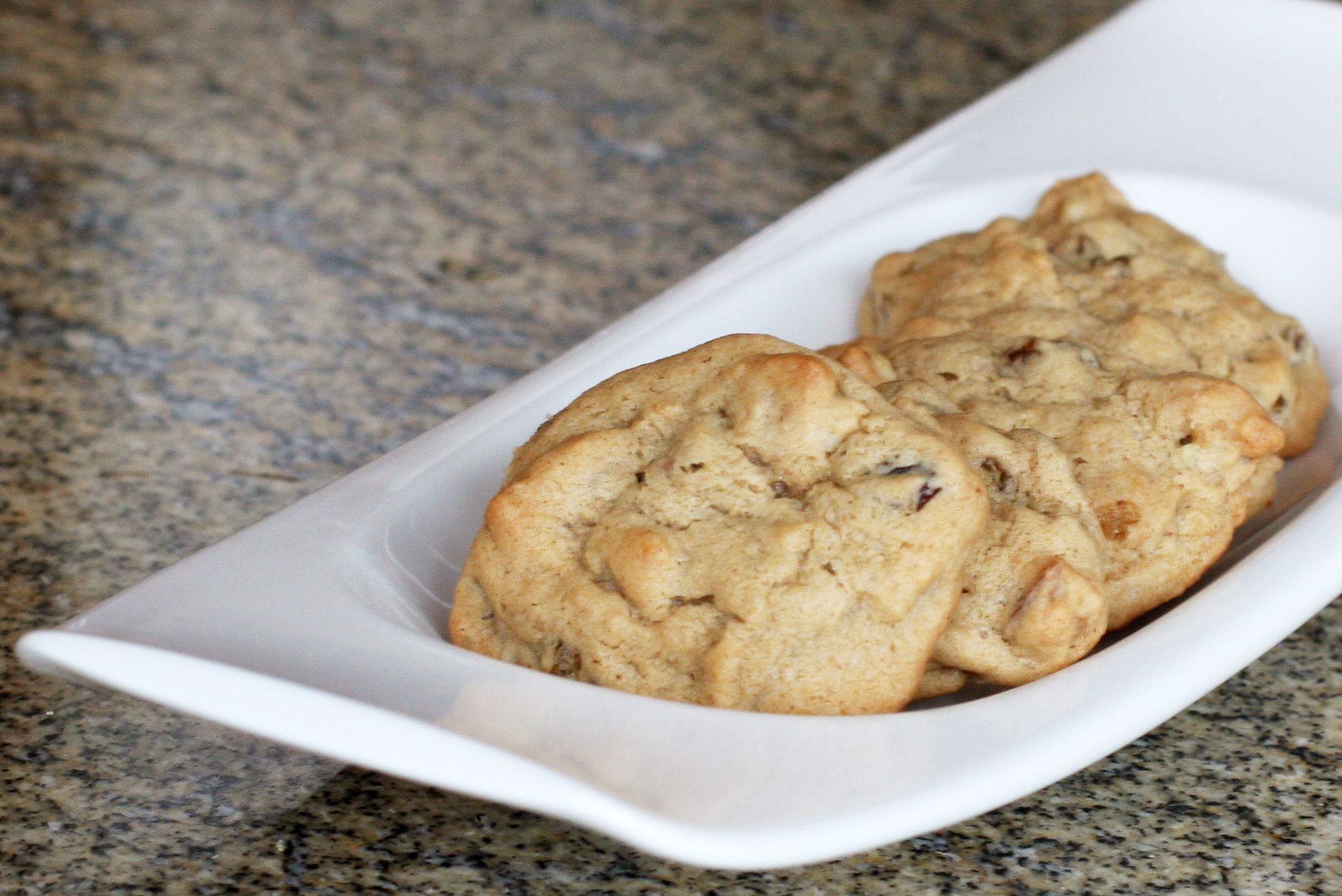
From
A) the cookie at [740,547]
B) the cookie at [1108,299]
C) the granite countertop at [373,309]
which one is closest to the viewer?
the cookie at [740,547]

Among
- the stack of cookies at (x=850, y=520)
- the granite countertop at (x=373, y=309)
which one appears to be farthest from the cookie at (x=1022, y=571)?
the granite countertop at (x=373, y=309)

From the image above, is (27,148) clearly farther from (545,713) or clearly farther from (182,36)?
(545,713)

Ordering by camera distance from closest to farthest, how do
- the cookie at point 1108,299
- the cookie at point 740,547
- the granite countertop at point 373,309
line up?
1. the cookie at point 740,547
2. the granite countertop at point 373,309
3. the cookie at point 1108,299

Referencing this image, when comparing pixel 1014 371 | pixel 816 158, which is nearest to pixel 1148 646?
pixel 1014 371

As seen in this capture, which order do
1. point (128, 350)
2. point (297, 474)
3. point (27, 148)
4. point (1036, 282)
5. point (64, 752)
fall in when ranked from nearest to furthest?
point (64, 752), point (1036, 282), point (297, 474), point (128, 350), point (27, 148)

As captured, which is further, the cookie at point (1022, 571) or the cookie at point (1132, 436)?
the cookie at point (1132, 436)

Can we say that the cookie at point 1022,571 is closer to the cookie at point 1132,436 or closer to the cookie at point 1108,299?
the cookie at point 1132,436

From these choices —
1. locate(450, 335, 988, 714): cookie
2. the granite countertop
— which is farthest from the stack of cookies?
the granite countertop

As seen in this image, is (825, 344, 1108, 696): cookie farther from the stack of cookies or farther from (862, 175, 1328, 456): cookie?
(862, 175, 1328, 456): cookie
